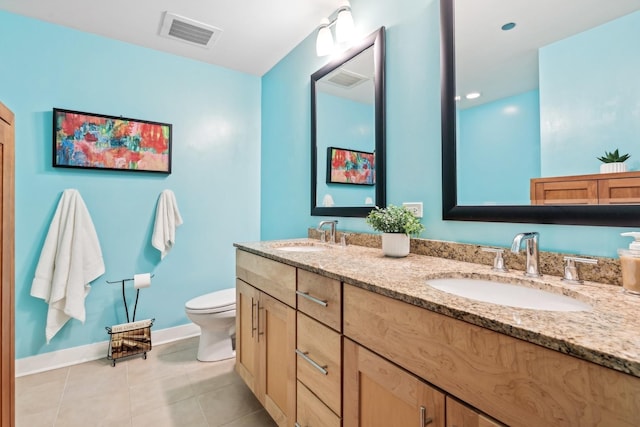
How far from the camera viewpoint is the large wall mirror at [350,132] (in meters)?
1.60

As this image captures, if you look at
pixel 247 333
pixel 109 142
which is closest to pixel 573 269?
pixel 247 333

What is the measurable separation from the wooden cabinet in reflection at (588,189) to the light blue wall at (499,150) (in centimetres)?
4

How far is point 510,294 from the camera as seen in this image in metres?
0.93

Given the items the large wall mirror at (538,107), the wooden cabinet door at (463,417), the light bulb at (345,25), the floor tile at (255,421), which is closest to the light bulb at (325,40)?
the light bulb at (345,25)

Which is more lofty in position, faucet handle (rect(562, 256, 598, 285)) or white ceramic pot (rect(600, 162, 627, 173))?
white ceramic pot (rect(600, 162, 627, 173))

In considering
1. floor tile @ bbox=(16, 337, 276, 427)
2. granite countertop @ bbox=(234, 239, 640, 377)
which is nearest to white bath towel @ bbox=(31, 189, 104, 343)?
floor tile @ bbox=(16, 337, 276, 427)

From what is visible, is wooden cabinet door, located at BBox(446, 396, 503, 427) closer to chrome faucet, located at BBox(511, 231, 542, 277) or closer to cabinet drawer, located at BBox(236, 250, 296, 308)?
chrome faucet, located at BBox(511, 231, 542, 277)

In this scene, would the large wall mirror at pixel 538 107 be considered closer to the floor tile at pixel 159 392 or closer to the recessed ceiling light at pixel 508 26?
the recessed ceiling light at pixel 508 26

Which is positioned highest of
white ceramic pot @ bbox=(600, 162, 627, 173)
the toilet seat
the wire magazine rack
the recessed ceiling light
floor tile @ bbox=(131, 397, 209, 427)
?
the recessed ceiling light

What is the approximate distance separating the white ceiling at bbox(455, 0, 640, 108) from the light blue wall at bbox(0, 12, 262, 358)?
208 centimetres

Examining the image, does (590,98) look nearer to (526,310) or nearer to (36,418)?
(526,310)

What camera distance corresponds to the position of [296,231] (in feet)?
7.77

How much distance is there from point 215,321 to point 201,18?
82.3 inches

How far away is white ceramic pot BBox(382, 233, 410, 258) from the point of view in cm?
129
